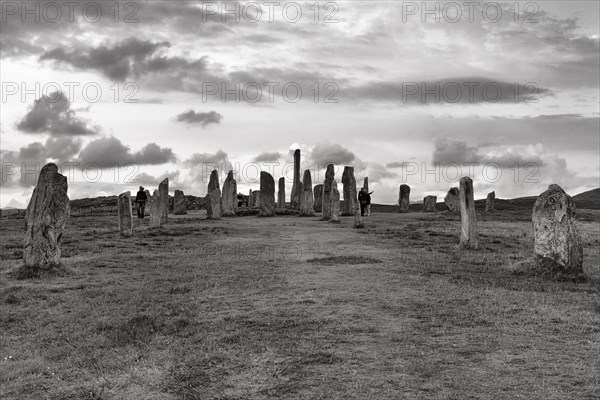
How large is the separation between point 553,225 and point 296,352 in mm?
10943

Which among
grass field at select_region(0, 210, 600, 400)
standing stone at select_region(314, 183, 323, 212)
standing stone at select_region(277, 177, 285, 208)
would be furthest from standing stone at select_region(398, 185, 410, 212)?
grass field at select_region(0, 210, 600, 400)

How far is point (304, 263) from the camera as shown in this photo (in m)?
19.4

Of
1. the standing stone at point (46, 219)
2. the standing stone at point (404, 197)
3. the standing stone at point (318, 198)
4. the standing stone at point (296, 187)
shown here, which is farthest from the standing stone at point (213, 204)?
the standing stone at point (46, 219)

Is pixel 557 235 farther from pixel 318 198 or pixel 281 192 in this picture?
pixel 281 192

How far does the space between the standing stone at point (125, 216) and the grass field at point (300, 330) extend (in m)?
9.28

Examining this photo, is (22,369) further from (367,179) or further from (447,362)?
(367,179)

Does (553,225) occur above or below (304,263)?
above

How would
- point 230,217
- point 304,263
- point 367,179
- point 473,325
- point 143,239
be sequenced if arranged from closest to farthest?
point 473,325
point 304,263
point 143,239
point 230,217
point 367,179

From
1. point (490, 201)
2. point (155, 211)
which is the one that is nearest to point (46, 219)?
point (155, 211)

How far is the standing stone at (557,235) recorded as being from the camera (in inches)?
664

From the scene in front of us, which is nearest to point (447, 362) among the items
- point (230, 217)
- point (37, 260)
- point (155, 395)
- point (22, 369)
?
point (155, 395)

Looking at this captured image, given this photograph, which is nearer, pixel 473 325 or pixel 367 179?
pixel 473 325

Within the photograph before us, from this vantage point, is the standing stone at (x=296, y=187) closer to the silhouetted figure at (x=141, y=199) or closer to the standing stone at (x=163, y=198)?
the silhouetted figure at (x=141, y=199)

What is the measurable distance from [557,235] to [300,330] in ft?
32.9
